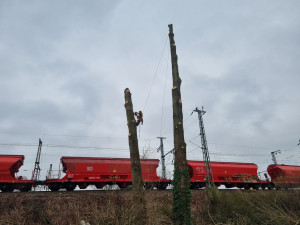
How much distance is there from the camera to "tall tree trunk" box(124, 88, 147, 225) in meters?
7.57

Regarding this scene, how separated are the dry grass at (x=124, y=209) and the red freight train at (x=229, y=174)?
6.87 m

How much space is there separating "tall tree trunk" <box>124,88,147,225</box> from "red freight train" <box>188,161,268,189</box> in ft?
41.6

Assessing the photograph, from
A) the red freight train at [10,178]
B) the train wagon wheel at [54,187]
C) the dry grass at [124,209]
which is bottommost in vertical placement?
the dry grass at [124,209]

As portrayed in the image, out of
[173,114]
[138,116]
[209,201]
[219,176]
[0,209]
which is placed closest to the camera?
[173,114]

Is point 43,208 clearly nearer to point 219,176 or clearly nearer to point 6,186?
point 6,186

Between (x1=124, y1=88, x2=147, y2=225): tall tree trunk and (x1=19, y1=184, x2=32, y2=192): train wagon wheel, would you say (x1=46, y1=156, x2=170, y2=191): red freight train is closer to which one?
(x1=19, y1=184, x2=32, y2=192): train wagon wheel

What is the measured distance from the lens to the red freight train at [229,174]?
20362 mm

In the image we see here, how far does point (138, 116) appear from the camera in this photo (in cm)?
1058

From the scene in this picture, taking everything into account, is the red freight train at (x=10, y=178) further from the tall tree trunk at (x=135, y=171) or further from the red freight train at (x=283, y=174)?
the red freight train at (x=283, y=174)

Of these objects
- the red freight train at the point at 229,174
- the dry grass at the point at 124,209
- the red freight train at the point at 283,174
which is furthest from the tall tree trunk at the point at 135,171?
the red freight train at the point at 283,174

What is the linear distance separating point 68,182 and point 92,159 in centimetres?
247

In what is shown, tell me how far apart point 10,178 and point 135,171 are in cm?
1126

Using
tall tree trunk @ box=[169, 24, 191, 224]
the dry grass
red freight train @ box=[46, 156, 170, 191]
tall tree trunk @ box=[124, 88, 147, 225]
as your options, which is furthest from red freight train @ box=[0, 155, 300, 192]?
tall tree trunk @ box=[169, 24, 191, 224]

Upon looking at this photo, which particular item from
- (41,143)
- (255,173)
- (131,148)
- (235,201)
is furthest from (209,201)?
(41,143)
